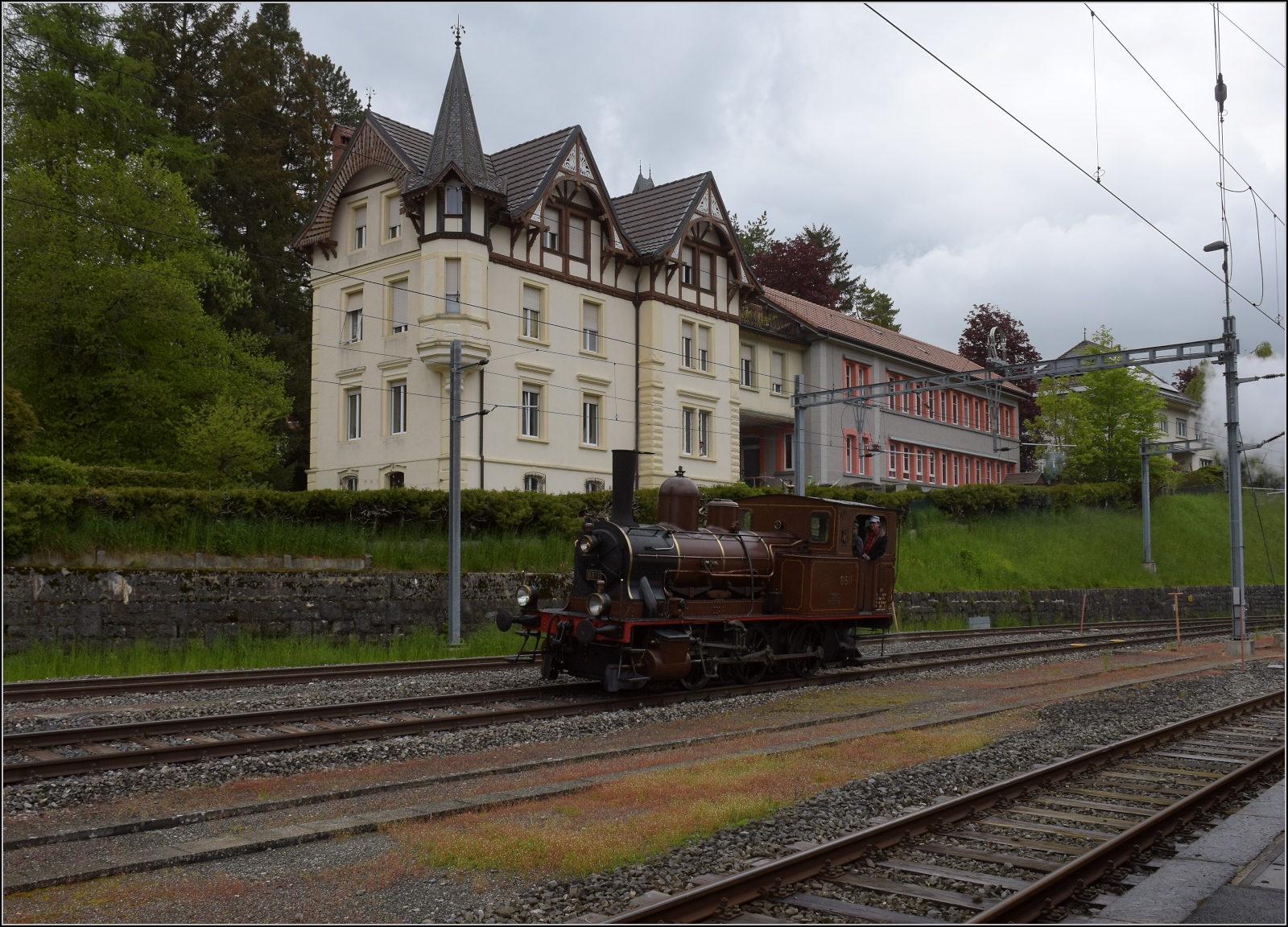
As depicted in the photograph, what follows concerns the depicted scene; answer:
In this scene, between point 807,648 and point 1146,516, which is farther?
point 1146,516

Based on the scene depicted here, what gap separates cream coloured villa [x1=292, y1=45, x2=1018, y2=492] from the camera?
102ft

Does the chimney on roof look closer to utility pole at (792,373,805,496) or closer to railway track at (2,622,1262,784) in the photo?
utility pole at (792,373,805,496)

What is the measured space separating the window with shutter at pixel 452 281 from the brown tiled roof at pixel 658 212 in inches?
319

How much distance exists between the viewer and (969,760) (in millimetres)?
10188

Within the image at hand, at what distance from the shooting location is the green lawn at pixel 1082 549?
36.9 meters

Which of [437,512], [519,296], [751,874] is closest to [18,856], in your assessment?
[751,874]

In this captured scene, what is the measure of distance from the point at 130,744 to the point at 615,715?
18.2ft

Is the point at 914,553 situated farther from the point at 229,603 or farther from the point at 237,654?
the point at 237,654

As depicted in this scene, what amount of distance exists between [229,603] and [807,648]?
36.4 ft

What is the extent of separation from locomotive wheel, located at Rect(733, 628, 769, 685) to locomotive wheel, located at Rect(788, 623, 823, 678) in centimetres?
90

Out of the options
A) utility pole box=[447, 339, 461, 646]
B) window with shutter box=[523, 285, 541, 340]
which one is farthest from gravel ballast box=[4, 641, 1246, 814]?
window with shutter box=[523, 285, 541, 340]

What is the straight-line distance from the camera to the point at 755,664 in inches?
657

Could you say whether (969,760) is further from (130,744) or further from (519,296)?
(519,296)

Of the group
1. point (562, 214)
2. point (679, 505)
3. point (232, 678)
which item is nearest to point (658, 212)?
point (562, 214)
